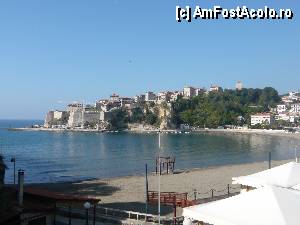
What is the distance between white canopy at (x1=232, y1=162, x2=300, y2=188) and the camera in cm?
1823

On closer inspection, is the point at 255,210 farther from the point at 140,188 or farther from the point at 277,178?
the point at 140,188

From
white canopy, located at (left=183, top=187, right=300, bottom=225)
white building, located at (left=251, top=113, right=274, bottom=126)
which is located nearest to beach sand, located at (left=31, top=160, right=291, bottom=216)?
white canopy, located at (left=183, top=187, right=300, bottom=225)

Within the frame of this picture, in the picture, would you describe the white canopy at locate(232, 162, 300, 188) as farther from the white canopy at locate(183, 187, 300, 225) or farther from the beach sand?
the white canopy at locate(183, 187, 300, 225)

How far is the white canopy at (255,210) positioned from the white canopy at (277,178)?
709cm

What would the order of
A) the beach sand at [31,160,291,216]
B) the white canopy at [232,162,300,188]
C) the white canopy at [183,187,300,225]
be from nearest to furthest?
the white canopy at [183,187,300,225]
the white canopy at [232,162,300,188]
the beach sand at [31,160,291,216]

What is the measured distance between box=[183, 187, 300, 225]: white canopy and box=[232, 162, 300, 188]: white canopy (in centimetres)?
709

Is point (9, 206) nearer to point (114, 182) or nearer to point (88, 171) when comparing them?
point (114, 182)

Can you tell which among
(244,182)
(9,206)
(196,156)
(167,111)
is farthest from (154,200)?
(167,111)

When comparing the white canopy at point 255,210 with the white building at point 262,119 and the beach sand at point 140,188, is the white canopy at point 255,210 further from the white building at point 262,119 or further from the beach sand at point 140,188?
the white building at point 262,119

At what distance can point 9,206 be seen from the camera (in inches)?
590

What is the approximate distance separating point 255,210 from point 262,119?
189491mm

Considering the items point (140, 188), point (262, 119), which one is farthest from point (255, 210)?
point (262, 119)

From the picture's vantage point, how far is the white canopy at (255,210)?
9.80 metres

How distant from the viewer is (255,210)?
10250 mm
